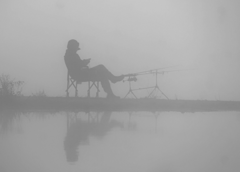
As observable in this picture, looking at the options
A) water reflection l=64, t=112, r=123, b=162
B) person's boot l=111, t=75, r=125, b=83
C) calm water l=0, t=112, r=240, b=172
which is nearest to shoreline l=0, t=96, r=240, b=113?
person's boot l=111, t=75, r=125, b=83

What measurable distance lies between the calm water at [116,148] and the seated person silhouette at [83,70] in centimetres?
575

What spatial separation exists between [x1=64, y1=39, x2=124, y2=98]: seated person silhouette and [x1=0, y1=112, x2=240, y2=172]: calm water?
226 inches

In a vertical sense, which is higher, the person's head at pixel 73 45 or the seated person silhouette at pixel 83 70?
the person's head at pixel 73 45

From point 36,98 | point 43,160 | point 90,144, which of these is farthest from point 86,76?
point 43,160

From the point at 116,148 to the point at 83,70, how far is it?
7.71m

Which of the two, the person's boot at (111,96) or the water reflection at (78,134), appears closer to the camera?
the water reflection at (78,134)

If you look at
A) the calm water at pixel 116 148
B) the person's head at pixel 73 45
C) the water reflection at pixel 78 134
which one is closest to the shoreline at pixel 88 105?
the person's head at pixel 73 45

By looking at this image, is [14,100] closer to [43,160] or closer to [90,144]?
[90,144]

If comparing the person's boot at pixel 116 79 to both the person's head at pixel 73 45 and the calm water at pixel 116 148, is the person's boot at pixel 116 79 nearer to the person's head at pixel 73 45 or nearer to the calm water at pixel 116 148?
the person's head at pixel 73 45

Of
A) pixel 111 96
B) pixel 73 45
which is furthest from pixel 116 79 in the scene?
pixel 73 45

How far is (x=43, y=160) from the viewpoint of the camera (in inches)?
130

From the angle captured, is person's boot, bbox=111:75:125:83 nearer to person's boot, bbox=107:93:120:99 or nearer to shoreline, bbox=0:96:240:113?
person's boot, bbox=107:93:120:99

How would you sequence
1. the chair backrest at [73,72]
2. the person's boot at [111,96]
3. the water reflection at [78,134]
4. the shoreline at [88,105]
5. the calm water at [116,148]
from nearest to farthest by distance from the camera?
the calm water at [116,148] < the water reflection at [78,134] < the shoreline at [88,105] < the chair backrest at [73,72] < the person's boot at [111,96]

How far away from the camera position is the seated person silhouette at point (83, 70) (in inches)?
454
